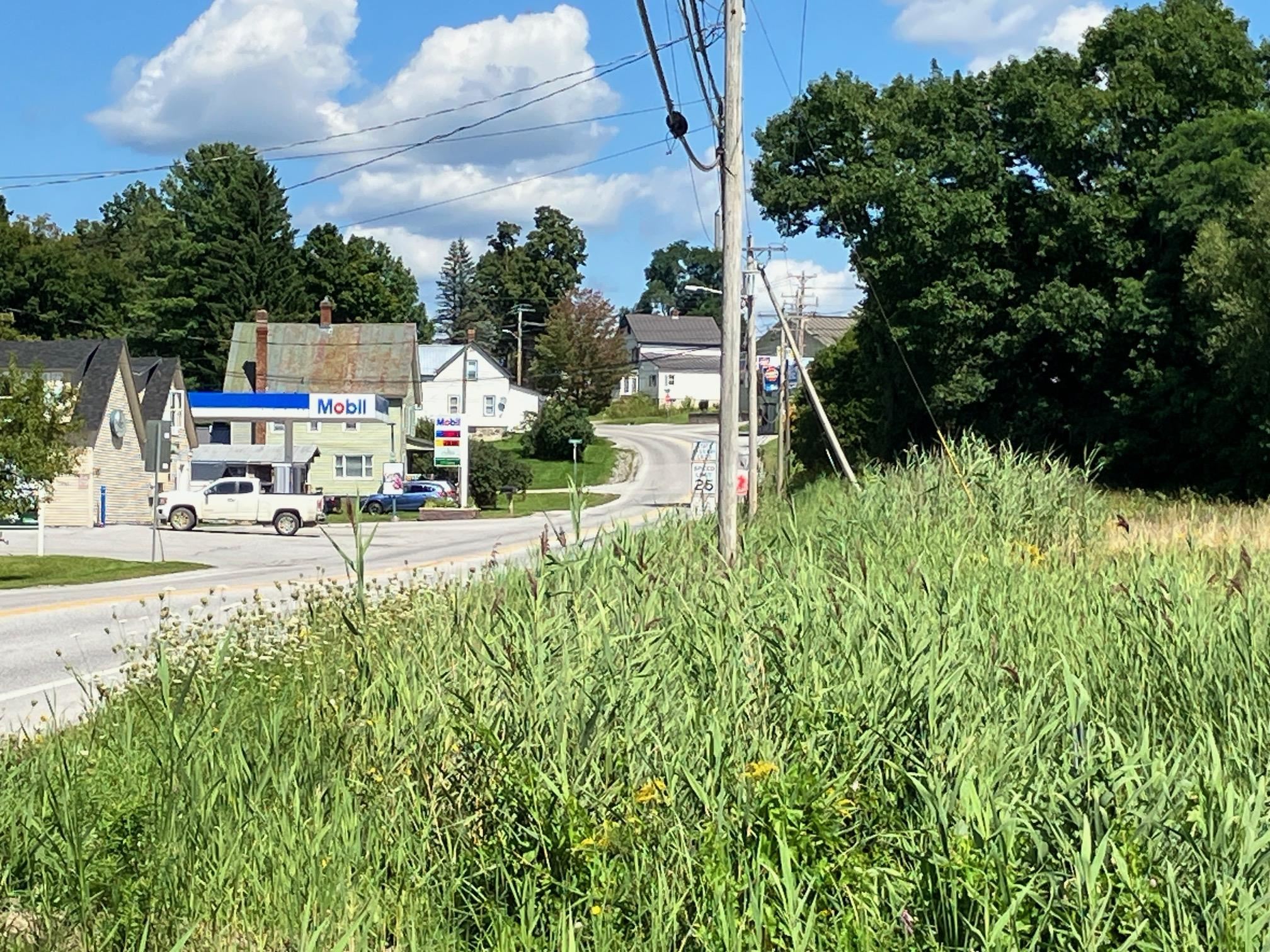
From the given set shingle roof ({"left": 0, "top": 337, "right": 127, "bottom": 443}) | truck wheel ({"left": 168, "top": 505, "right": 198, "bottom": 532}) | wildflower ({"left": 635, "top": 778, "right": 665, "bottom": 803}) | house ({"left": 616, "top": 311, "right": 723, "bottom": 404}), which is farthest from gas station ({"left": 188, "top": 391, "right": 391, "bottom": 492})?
wildflower ({"left": 635, "top": 778, "right": 665, "bottom": 803})

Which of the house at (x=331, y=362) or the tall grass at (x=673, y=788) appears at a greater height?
the house at (x=331, y=362)

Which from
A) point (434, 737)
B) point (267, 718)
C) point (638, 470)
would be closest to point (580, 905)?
point (434, 737)

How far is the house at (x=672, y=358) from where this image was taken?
4911 inches

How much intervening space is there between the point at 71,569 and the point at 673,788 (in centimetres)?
2388

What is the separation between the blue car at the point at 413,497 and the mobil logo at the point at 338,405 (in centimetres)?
601

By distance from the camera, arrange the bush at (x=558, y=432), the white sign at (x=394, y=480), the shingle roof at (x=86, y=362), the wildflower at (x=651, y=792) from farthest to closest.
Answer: the bush at (x=558, y=432) → the white sign at (x=394, y=480) → the shingle roof at (x=86, y=362) → the wildflower at (x=651, y=792)

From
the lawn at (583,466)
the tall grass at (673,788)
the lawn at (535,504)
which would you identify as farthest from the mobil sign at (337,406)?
the tall grass at (673,788)

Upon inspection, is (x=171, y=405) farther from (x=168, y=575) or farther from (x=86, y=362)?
(x=168, y=575)

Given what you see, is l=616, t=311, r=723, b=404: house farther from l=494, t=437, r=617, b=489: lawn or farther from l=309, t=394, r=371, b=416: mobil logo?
l=309, t=394, r=371, b=416: mobil logo

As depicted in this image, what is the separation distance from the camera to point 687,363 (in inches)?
4993

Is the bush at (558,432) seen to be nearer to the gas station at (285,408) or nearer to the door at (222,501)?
the gas station at (285,408)

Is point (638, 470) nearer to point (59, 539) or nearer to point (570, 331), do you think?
point (570, 331)

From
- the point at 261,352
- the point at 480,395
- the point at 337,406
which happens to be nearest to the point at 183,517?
the point at 337,406

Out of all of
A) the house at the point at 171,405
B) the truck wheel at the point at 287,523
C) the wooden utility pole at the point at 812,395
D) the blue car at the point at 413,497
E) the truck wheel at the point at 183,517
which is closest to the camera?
the wooden utility pole at the point at 812,395
